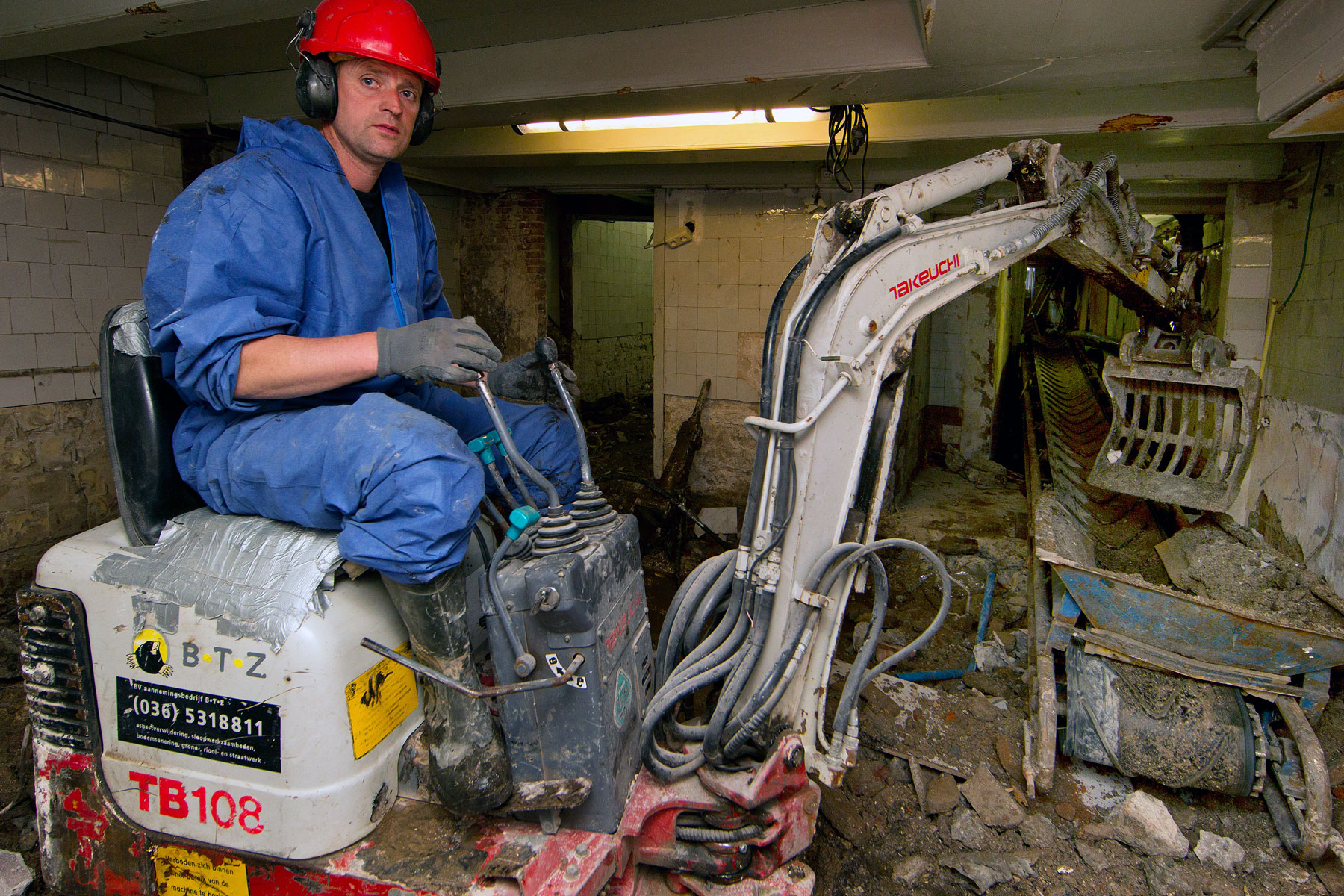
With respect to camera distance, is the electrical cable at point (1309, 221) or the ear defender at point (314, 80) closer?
the ear defender at point (314, 80)

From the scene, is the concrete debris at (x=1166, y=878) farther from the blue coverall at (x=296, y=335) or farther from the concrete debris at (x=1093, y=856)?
the blue coverall at (x=296, y=335)

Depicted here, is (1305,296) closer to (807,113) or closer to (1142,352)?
(1142,352)

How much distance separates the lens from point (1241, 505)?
441cm

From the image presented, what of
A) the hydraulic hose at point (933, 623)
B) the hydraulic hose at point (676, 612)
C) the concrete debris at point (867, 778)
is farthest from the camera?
the concrete debris at point (867, 778)

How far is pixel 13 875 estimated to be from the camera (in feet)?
7.03

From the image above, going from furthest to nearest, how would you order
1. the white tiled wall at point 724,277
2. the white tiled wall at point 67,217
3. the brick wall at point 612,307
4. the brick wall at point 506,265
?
the brick wall at point 612,307, the brick wall at point 506,265, the white tiled wall at point 724,277, the white tiled wall at point 67,217

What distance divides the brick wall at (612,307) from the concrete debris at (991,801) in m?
6.74

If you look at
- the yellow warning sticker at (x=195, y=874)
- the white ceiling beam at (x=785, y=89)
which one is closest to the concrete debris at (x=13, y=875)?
the yellow warning sticker at (x=195, y=874)

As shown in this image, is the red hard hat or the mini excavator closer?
the mini excavator

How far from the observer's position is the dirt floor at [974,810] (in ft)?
7.43

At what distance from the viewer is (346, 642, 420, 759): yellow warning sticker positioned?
151 centimetres

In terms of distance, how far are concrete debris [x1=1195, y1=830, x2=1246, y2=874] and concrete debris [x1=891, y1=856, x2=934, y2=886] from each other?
886 millimetres

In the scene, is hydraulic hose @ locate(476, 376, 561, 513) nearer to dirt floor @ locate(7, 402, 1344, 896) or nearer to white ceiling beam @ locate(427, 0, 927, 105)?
dirt floor @ locate(7, 402, 1344, 896)

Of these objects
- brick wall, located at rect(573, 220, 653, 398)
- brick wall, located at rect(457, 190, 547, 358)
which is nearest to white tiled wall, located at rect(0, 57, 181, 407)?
brick wall, located at rect(457, 190, 547, 358)
